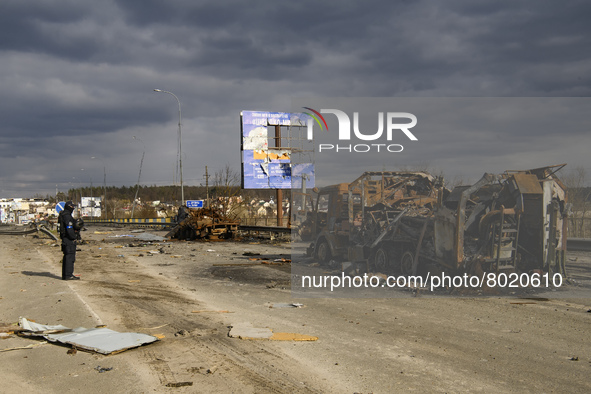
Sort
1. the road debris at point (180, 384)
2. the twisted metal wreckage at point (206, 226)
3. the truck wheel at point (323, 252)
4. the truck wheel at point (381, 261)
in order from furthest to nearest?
the twisted metal wreckage at point (206, 226), the truck wheel at point (323, 252), the truck wheel at point (381, 261), the road debris at point (180, 384)

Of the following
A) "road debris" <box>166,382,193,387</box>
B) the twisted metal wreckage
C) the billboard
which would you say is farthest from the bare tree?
the billboard

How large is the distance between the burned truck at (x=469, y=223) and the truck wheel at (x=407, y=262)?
0.9 inches

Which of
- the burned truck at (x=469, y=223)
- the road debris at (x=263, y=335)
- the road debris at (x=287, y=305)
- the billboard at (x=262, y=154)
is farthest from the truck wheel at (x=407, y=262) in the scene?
the billboard at (x=262, y=154)

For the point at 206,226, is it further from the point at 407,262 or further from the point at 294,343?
the point at 294,343

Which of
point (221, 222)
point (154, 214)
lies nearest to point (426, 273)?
point (221, 222)

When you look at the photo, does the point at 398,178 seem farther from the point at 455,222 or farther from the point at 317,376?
the point at 317,376

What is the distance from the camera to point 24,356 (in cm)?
577

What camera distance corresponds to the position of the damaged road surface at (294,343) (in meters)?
4.91

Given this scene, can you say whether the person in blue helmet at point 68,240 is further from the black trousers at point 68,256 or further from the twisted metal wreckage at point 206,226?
the twisted metal wreckage at point 206,226

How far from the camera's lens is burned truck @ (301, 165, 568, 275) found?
405 inches

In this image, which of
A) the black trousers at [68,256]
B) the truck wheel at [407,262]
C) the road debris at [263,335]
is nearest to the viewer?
the road debris at [263,335]

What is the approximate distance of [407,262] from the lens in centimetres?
1145

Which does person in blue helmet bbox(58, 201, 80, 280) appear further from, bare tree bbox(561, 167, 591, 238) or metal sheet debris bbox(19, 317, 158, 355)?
bare tree bbox(561, 167, 591, 238)

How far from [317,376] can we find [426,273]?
6460 mm
